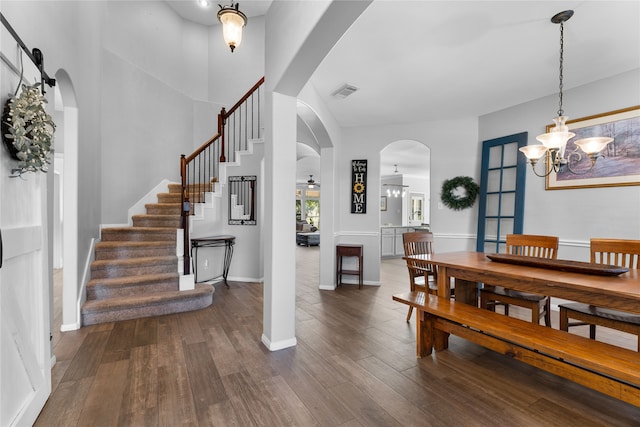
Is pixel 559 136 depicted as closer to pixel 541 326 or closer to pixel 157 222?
pixel 541 326

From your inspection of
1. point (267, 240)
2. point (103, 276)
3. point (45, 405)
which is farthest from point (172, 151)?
point (45, 405)

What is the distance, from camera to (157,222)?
4430 mm

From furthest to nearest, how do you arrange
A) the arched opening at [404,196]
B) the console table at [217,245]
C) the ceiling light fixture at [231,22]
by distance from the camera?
1. the arched opening at [404,196]
2. the console table at [217,245]
3. the ceiling light fixture at [231,22]

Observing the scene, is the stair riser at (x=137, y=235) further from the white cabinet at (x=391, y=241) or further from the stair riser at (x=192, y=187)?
the white cabinet at (x=391, y=241)

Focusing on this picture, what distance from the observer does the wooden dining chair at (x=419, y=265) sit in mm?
3020

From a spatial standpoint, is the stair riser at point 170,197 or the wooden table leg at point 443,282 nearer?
the wooden table leg at point 443,282

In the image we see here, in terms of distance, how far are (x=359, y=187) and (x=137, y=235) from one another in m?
3.46

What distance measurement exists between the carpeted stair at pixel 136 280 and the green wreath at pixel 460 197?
3.85 meters

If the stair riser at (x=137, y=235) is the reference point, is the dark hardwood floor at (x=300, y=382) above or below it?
below

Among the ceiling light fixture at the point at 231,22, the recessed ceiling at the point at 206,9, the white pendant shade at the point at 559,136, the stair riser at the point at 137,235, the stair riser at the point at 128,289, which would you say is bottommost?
the stair riser at the point at 128,289

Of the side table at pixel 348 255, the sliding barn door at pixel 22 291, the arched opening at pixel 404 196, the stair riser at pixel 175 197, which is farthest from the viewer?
the arched opening at pixel 404 196

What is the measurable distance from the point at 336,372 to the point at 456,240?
135 inches

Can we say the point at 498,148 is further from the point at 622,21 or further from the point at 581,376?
the point at 581,376

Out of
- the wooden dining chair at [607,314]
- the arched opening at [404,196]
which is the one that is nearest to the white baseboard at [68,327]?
the wooden dining chair at [607,314]
